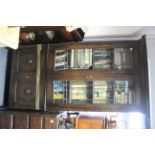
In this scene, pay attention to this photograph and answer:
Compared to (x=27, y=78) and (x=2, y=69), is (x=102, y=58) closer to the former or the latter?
(x=27, y=78)

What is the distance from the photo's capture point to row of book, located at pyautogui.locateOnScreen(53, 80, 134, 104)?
1374 mm

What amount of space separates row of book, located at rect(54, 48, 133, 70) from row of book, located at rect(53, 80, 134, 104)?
13 centimetres

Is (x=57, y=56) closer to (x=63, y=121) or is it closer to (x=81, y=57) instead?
(x=81, y=57)

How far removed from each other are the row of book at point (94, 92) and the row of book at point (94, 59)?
0.44 feet

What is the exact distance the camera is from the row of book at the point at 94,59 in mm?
1410

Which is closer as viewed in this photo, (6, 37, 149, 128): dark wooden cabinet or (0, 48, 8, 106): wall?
(6, 37, 149, 128): dark wooden cabinet

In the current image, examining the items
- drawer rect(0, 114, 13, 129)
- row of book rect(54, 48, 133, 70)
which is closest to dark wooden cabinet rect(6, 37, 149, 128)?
row of book rect(54, 48, 133, 70)

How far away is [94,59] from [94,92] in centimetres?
28

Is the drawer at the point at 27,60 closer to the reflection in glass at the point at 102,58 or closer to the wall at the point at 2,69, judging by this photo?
the wall at the point at 2,69

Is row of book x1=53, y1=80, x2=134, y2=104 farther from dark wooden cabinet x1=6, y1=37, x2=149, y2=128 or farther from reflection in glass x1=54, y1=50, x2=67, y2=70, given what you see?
reflection in glass x1=54, y1=50, x2=67, y2=70

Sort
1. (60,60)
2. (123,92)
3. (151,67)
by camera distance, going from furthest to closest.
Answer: (60,60) → (123,92) → (151,67)

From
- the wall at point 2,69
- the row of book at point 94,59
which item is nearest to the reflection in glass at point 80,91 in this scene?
the row of book at point 94,59

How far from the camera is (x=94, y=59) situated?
1.47 meters

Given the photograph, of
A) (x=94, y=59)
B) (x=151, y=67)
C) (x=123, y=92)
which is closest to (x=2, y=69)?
(x=94, y=59)
